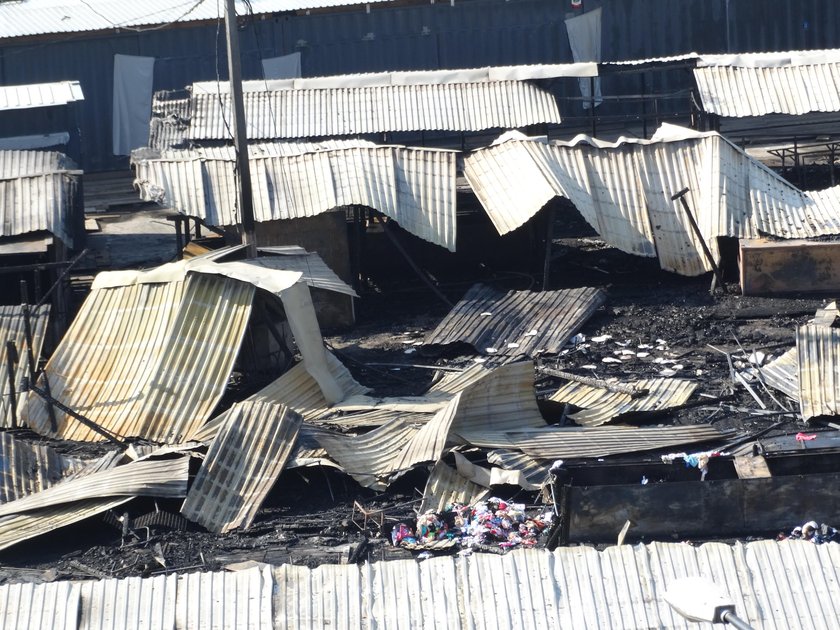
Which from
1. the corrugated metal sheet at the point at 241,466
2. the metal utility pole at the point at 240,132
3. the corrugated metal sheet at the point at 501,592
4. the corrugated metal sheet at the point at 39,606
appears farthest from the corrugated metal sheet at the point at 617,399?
the corrugated metal sheet at the point at 39,606

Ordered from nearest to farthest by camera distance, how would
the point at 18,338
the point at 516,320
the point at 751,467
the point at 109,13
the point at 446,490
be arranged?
the point at 751,467 → the point at 446,490 → the point at 18,338 → the point at 516,320 → the point at 109,13

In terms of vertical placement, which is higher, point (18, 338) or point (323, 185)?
point (323, 185)

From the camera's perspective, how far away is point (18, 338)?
14.9m

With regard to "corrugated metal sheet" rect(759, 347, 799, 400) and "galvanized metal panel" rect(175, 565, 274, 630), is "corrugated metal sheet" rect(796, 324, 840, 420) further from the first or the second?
"galvanized metal panel" rect(175, 565, 274, 630)

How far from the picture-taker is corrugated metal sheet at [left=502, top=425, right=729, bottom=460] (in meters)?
12.3

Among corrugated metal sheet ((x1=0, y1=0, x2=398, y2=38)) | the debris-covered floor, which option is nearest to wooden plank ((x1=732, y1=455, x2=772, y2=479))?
the debris-covered floor

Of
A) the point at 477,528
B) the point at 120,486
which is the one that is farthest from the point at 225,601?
the point at 120,486

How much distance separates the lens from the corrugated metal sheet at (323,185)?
18484 mm

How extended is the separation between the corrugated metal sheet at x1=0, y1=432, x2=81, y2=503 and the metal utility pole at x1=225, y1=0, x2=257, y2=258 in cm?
488

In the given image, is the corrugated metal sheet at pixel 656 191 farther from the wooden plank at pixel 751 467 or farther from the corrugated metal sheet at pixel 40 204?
the wooden plank at pixel 751 467

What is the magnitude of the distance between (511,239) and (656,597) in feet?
40.6

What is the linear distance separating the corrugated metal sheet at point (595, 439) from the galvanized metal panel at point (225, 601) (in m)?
4.66

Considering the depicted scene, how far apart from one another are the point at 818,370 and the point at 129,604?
8.71 m

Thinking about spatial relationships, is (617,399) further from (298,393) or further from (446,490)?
(298,393)
